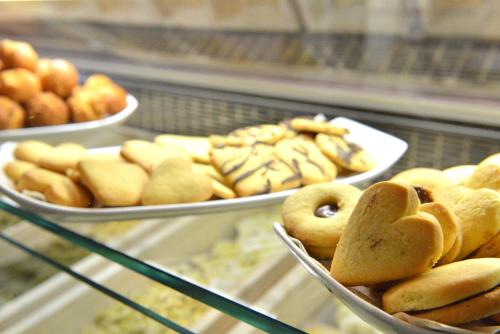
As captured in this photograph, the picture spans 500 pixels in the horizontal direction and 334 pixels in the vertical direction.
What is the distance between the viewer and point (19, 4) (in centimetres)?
143

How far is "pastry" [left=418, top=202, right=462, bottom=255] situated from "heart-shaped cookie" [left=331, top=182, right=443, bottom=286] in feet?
0.05

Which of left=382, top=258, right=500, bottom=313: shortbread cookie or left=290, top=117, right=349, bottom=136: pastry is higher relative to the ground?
left=382, top=258, right=500, bottom=313: shortbread cookie

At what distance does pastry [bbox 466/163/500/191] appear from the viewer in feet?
1.46

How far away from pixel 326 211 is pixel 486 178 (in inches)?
5.7

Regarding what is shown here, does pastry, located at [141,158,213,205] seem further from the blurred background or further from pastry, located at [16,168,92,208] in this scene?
the blurred background

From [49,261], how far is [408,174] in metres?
0.50

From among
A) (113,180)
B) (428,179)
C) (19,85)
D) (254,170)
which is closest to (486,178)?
(428,179)

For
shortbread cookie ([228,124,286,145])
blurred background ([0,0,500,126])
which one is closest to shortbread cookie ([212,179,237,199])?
shortbread cookie ([228,124,286,145])

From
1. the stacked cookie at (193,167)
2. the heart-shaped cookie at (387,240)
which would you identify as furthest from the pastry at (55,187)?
the heart-shaped cookie at (387,240)

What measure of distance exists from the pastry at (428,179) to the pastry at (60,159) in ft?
1.37

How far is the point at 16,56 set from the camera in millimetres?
986

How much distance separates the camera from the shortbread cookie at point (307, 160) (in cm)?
61

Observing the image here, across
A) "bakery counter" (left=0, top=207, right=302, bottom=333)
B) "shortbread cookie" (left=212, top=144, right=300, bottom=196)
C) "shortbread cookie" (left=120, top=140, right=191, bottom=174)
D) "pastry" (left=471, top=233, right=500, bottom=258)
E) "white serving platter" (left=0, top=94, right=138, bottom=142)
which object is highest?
"pastry" (left=471, top=233, right=500, bottom=258)

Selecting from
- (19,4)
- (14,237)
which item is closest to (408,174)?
(14,237)
